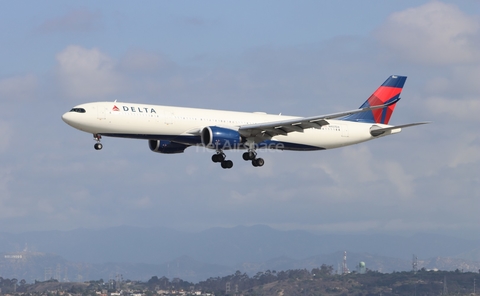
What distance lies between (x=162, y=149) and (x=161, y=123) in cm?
917

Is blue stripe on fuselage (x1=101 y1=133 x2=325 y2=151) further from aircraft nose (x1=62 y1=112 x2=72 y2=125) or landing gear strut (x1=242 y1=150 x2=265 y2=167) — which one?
aircraft nose (x1=62 y1=112 x2=72 y2=125)

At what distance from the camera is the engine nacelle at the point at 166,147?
66375 millimetres

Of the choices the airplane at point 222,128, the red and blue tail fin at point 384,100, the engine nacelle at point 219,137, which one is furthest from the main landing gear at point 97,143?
the red and blue tail fin at point 384,100

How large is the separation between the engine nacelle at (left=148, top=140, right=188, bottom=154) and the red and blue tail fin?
622 inches

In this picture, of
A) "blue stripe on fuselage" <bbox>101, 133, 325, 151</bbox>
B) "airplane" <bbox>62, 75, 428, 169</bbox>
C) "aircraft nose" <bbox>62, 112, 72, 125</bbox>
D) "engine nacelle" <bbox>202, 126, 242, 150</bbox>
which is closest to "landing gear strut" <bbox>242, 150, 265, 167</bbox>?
"airplane" <bbox>62, 75, 428, 169</bbox>

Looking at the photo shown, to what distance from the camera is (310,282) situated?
188250 millimetres

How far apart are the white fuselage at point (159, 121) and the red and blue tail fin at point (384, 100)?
6833mm

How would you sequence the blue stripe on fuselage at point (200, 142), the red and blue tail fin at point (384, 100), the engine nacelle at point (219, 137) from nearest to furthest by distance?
the blue stripe on fuselage at point (200, 142) → the engine nacelle at point (219, 137) → the red and blue tail fin at point (384, 100)

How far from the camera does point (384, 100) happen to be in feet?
240

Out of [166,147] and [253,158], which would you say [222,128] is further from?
[166,147]

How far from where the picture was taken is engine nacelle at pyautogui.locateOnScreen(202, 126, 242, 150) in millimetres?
58397

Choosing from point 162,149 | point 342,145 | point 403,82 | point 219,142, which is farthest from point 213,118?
point 403,82

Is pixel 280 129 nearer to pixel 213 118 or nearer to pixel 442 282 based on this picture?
pixel 213 118

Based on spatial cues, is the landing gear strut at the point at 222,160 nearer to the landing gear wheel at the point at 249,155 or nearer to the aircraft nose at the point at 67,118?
the landing gear wheel at the point at 249,155
